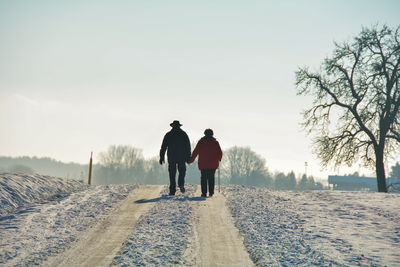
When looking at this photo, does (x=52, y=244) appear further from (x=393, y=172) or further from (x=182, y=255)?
(x=393, y=172)

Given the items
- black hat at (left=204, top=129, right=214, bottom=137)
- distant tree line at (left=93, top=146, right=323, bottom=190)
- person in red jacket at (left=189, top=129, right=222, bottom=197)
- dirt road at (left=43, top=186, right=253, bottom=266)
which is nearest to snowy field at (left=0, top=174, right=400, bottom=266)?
dirt road at (left=43, top=186, right=253, bottom=266)

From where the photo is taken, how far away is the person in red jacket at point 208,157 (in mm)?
13258

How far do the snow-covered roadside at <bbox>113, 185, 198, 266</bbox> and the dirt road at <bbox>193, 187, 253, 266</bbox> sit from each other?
233mm

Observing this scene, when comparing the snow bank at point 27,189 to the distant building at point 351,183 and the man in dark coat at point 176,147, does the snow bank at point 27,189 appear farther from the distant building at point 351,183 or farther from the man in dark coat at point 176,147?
the distant building at point 351,183

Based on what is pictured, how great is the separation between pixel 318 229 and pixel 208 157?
5.59m

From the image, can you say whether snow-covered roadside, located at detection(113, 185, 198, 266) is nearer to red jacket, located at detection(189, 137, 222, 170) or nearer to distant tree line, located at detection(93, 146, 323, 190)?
red jacket, located at detection(189, 137, 222, 170)

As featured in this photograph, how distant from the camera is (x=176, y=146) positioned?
43.7ft

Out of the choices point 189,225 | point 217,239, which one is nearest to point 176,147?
point 189,225

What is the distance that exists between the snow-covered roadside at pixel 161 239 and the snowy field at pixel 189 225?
0.02 metres

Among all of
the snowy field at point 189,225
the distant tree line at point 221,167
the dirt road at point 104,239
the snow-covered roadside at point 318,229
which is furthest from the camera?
the distant tree line at point 221,167

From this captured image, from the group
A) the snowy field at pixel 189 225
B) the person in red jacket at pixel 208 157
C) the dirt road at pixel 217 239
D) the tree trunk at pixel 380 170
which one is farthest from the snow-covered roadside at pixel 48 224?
the tree trunk at pixel 380 170

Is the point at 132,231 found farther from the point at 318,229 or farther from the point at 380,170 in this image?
the point at 380,170

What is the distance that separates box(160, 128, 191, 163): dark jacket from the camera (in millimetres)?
13290

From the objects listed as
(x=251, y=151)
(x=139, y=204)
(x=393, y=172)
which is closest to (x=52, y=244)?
(x=139, y=204)
